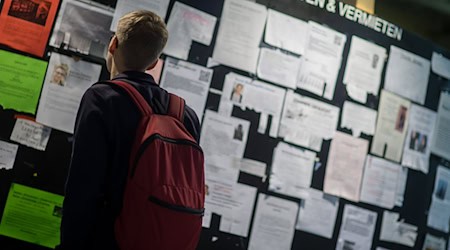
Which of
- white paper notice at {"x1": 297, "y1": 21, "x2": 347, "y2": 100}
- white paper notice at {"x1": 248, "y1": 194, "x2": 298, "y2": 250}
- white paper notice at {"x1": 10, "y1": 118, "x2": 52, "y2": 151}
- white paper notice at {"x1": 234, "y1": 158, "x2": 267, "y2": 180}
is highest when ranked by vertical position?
white paper notice at {"x1": 297, "y1": 21, "x2": 347, "y2": 100}

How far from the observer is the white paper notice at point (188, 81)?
2.23 meters

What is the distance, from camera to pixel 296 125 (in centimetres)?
252

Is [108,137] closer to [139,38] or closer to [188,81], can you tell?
[139,38]

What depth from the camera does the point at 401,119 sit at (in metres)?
2.84

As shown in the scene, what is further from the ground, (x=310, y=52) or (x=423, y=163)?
(x=310, y=52)

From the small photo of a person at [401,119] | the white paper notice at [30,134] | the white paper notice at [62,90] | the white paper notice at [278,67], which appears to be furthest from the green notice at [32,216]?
the small photo of a person at [401,119]

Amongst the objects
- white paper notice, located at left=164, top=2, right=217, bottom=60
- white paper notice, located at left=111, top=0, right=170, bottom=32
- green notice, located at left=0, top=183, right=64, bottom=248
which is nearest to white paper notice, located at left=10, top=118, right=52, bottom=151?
green notice, located at left=0, top=183, right=64, bottom=248

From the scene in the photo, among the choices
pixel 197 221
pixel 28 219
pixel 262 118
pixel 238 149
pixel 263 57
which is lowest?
pixel 28 219

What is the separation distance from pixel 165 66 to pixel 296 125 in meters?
0.69

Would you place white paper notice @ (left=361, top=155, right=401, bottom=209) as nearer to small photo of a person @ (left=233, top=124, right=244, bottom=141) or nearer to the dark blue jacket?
small photo of a person @ (left=233, top=124, right=244, bottom=141)

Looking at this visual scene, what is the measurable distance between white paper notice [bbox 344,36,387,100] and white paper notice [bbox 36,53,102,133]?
1287 mm

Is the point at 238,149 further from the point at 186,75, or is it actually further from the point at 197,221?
the point at 197,221

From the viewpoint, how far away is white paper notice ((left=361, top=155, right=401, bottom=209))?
272 centimetres

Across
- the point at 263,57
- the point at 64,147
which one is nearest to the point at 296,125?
the point at 263,57
